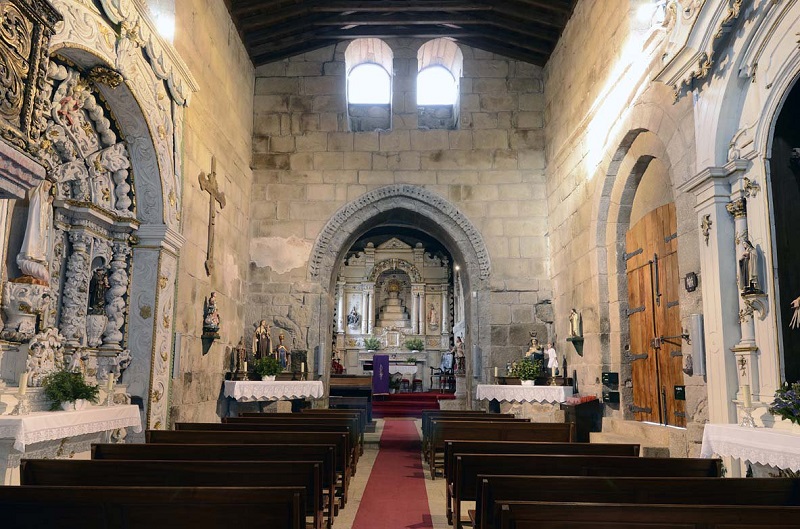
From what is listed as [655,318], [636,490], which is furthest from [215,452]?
[655,318]

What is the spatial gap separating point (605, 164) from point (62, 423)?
743 centimetres

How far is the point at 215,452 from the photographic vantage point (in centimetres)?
452

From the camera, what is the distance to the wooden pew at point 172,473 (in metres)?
3.56

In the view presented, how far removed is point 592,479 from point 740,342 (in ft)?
10.2

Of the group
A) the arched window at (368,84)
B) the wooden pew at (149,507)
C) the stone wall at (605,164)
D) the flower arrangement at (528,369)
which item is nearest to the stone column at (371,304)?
the arched window at (368,84)

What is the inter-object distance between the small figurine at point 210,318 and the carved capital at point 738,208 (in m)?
6.96

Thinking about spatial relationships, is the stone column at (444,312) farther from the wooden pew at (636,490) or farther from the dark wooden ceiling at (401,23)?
the wooden pew at (636,490)

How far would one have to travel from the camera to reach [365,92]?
1421 centimetres

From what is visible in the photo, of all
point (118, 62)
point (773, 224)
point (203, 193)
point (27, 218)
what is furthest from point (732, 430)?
point (203, 193)

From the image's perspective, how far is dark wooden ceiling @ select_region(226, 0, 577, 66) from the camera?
1188 cm

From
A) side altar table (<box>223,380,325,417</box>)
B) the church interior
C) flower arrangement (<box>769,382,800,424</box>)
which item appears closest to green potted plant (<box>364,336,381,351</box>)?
the church interior

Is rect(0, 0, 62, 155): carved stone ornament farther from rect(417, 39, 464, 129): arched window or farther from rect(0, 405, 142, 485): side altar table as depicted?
rect(417, 39, 464, 129): arched window

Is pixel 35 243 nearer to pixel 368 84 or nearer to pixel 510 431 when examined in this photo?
pixel 510 431

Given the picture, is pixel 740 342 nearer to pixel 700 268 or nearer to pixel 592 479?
pixel 700 268
